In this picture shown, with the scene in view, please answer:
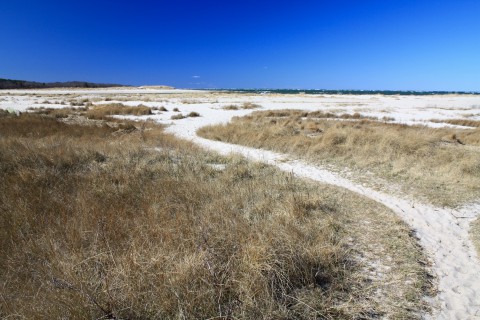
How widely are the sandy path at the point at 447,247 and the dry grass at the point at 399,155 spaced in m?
0.81

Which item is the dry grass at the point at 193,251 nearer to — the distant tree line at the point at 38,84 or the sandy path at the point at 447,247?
the sandy path at the point at 447,247

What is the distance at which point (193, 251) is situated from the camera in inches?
153

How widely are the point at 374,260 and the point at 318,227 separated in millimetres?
1046

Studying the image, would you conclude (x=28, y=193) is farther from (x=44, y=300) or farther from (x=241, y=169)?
(x=241, y=169)

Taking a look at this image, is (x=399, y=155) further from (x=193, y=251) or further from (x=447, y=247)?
(x=193, y=251)

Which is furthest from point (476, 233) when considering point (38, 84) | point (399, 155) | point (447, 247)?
point (38, 84)

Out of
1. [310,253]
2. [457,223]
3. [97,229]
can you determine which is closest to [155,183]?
Result: [97,229]

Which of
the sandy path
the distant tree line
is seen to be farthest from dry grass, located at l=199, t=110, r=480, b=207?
the distant tree line

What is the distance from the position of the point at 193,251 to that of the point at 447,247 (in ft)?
14.6

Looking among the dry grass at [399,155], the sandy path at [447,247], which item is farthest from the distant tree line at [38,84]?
the sandy path at [447,247]

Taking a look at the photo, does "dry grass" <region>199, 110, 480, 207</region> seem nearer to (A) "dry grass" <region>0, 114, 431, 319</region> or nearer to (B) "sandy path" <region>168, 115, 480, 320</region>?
(B) "sandy path" <region>168, 115, 480, 320</region>

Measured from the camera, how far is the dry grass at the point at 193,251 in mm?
2977

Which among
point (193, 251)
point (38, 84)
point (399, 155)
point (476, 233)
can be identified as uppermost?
point (38, 84)

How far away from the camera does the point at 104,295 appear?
2.93m
